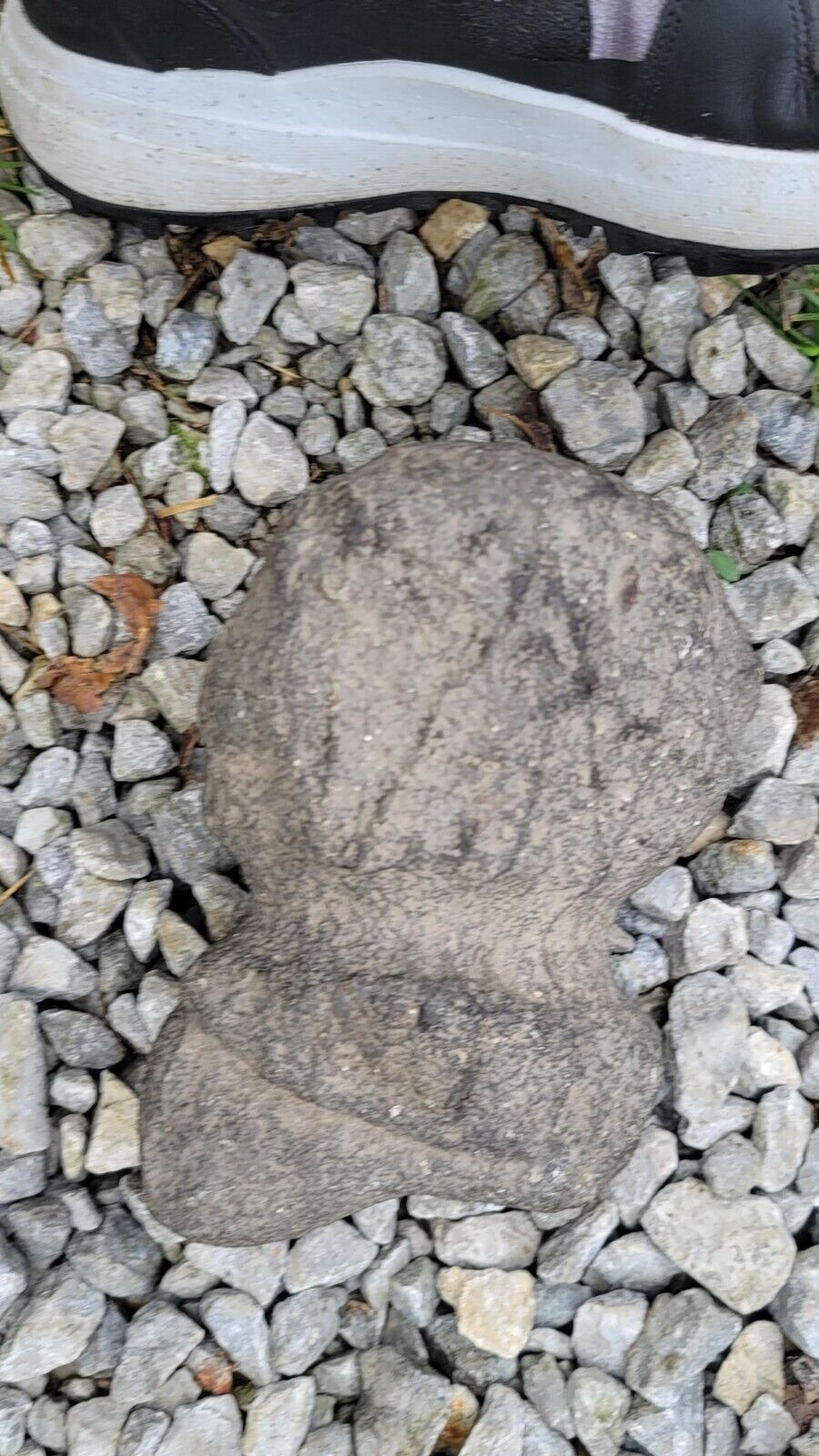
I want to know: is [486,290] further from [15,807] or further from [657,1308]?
[657,1308]

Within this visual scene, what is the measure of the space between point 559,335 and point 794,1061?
108cm

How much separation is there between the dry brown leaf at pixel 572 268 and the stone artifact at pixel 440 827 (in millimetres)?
682

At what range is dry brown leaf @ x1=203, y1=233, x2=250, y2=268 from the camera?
1.96 m

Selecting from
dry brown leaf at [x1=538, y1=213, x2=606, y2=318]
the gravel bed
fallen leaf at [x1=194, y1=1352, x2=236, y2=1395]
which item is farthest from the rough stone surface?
dry brown leaf at [x1=538, y1=213, x2=606, y2=318]

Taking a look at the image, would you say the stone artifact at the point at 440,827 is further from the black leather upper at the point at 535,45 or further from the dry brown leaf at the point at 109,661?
the black leather upper at the point at 535,45

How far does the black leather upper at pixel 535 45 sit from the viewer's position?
1608 mm

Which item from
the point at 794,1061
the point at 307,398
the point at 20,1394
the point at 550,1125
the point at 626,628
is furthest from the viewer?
the point at 307,398

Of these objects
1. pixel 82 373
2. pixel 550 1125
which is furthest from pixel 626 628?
pixel 82 373

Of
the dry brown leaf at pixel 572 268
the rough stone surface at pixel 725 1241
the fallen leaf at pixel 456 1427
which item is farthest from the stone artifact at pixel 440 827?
the dry brown leaf at pixel 572 268

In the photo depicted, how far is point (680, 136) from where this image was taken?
5.52ft

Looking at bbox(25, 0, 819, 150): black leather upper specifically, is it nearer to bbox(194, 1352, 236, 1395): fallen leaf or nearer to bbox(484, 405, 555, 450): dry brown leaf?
bbox(484, 405, 555, 450): dry brown leaf

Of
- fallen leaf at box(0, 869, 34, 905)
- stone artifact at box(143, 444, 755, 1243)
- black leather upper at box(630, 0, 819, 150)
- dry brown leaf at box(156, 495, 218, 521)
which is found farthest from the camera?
dry brown leaf at box(156, 495, 218, 521)

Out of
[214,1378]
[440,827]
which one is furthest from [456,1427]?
[440,827]

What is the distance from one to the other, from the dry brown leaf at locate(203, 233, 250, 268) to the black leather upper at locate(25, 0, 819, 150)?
282mm
